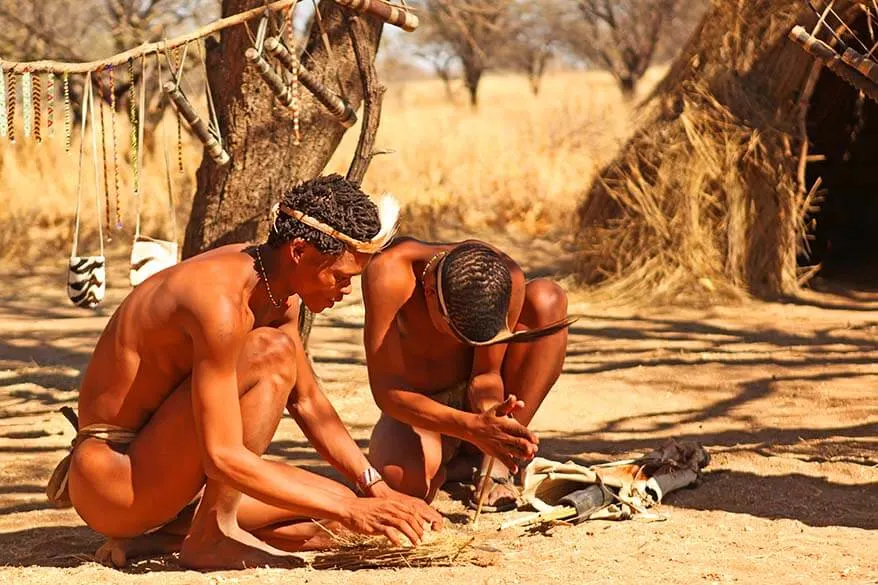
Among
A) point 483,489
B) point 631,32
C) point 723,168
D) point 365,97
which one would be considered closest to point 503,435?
point 483,489

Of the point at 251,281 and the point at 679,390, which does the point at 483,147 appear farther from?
the point at 251,281

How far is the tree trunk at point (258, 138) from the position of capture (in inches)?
203

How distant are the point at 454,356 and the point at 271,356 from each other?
970 mm

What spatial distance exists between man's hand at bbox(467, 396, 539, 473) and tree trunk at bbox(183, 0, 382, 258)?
1.91 metres

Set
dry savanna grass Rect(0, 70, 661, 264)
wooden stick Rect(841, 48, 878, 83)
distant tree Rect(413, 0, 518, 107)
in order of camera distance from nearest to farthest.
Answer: wooden stick Rect(841, 48, 878, 83) < dry savanna grass Rect(0, 70, 661, 264) < distant tree Rect(413, 0, 518, 107)

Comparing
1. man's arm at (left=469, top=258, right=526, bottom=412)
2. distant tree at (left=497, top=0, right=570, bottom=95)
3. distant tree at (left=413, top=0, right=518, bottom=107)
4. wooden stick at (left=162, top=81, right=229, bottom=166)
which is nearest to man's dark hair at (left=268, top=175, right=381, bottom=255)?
man's arm at (left=469, top=258, right=526, bottom=412)

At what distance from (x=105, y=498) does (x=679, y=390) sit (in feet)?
10.3

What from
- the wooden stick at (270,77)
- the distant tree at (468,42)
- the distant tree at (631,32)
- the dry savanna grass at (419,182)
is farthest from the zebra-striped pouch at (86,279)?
the distant tree at (631,32)

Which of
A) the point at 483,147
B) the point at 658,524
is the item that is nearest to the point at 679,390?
the point at 658,524

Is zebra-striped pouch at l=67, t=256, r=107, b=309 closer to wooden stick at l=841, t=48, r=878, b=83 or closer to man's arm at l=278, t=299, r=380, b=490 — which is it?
man's arm at l=278, t=299, r=380, b=490

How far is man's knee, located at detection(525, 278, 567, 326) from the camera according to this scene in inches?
162

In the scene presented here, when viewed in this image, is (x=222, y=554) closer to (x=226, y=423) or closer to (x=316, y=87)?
(x=226, y=423)

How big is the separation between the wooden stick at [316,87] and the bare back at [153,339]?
1427mm

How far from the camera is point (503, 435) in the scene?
3486 mm
